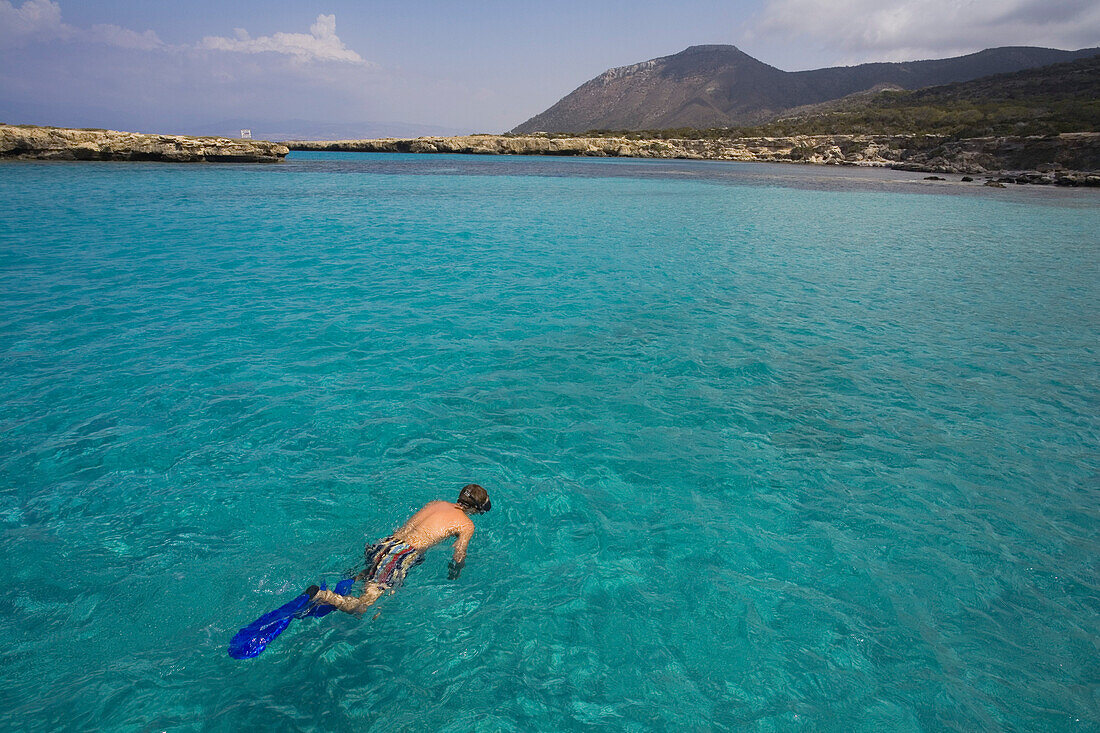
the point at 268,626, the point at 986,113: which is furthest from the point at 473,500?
the point at 986,113

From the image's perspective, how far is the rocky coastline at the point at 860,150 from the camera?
6881 centimetres

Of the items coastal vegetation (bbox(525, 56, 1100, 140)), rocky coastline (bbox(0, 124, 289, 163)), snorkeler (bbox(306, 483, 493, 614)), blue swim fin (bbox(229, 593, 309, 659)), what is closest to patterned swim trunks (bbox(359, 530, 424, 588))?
snorkeler (bbox(306, 483, 493, 614))

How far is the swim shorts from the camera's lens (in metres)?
5.20

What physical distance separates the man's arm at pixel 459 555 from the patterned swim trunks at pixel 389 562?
13.8 inches

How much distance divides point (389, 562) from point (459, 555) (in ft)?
2.39

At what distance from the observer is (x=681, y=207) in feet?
121

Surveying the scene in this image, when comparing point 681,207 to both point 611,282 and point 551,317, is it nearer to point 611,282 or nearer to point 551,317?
point 611,282

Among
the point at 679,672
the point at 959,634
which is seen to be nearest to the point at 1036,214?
the point at 959,634

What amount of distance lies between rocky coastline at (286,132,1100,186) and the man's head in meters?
84.8

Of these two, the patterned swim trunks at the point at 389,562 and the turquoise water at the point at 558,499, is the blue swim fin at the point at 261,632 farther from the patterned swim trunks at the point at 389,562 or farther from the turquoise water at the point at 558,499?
the patterned swim trunks at the point at 389,562

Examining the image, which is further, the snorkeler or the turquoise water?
the snorkeler

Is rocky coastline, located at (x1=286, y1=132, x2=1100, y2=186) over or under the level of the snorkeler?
over

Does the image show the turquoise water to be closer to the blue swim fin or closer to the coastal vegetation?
the blue swim fin

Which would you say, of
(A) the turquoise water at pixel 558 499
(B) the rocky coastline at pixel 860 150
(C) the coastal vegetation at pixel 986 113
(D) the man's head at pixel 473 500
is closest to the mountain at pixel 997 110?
(C) the coastal vegetation at pixel 986 113
